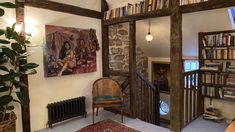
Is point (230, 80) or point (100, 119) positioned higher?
point (230, 80)

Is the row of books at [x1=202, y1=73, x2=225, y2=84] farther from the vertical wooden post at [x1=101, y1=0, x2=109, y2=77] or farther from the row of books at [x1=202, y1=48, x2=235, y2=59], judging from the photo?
the vertical wooden post at [x1=101, y1=0, x2=109, y2=77]

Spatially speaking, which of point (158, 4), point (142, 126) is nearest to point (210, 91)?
point (142, 126)

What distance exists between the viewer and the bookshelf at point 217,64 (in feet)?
11.1

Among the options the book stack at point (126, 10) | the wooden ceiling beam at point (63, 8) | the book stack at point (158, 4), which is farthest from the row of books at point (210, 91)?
the wooden ceiling beam at point (63, 8)

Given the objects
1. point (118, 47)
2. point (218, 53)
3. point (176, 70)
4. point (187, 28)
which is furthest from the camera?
point (118, 47)

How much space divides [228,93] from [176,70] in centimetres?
135

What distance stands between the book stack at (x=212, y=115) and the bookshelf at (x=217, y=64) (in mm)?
264

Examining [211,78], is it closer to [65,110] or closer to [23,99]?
[65,110]

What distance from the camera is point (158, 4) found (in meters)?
3.07

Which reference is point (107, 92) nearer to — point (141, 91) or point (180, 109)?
point (141, 91)

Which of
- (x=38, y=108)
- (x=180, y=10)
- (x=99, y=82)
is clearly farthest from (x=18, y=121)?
(x=180, y=10)

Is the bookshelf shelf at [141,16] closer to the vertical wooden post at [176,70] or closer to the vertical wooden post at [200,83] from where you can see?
the vertical wooden post at [176,70]

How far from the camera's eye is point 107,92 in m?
3.73

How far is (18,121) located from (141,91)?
2452 millimetres
